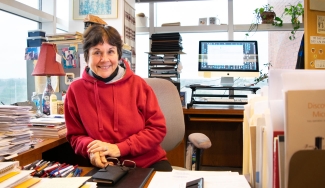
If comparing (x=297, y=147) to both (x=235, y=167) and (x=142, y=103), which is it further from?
(x=235, y=167)

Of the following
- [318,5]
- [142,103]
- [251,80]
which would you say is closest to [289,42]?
[251,80]

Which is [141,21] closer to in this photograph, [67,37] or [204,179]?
[67,37]

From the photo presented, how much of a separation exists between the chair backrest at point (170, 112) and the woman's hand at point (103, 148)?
1.38 feet

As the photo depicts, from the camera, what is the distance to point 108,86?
141cm

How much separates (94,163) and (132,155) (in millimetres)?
193

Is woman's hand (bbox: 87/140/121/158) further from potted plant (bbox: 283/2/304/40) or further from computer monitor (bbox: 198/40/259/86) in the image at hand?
potted plant (bbox: 283/2/304/40)

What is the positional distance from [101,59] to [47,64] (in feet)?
2.17

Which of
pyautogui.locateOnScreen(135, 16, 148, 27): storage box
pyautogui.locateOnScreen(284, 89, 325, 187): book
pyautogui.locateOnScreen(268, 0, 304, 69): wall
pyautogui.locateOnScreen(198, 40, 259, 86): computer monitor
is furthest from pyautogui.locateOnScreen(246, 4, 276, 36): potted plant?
pyautogui.locateOnScreen(284, 89, 325, 187): book

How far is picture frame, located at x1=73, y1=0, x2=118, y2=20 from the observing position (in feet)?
10.8

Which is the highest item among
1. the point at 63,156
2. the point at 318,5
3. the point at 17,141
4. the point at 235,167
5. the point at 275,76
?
the point at 318,5

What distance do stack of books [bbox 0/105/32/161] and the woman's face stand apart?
1.24ft

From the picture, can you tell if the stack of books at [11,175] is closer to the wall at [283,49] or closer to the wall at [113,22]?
the wall at [113,22]

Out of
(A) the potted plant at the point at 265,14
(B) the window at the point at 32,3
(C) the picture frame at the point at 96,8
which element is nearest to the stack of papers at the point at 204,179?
(B) the window at the point at 32,3

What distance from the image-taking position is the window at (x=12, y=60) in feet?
8.04
